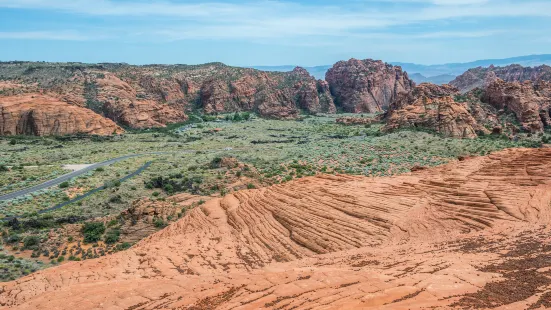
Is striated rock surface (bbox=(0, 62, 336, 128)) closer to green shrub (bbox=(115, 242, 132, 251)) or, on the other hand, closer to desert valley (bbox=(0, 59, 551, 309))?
desert valley (bbox=(0, 59, 551, 309))

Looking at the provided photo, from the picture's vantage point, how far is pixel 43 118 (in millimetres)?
79812

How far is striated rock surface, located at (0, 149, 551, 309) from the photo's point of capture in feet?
35.8

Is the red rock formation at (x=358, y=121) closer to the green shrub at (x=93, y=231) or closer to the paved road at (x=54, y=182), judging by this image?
the paved road at (x=54, y=182)

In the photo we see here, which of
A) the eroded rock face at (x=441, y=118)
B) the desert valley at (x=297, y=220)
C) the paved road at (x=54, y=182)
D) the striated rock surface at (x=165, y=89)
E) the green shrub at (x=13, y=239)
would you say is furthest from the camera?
the striated rock surface at (x=165, y=89)

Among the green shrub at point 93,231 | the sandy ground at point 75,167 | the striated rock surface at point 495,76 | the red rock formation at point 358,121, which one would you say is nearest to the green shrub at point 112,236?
the green shrub at point 93,231

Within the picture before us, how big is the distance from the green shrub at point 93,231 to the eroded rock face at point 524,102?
6390cm

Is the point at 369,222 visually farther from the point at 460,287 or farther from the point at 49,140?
the point at 49,140

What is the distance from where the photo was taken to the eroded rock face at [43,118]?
78562mm

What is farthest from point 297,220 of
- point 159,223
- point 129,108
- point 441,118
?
point 129,108

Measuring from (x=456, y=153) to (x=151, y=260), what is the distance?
40125 mm

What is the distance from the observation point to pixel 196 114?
397 ft

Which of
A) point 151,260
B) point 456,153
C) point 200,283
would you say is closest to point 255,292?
point 200,283

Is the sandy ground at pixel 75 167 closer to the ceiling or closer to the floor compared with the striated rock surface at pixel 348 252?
closer to the floor

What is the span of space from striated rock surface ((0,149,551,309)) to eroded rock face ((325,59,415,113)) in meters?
116
